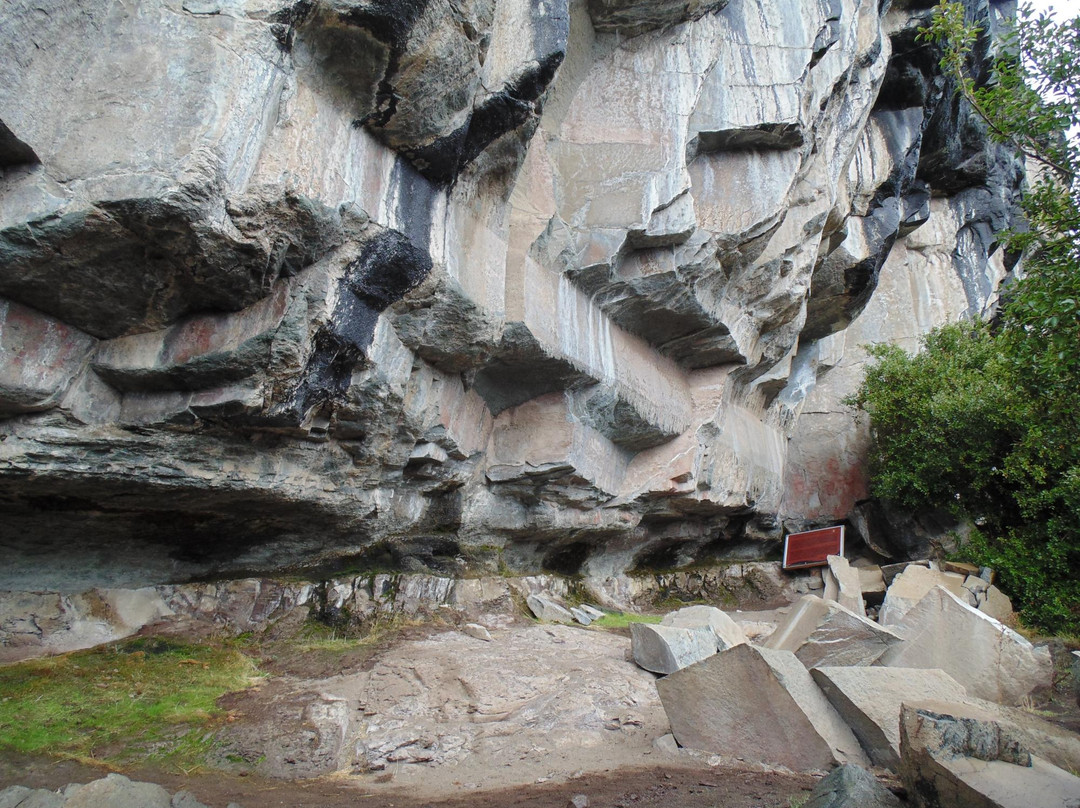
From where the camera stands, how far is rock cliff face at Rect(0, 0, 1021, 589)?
17.0 ft

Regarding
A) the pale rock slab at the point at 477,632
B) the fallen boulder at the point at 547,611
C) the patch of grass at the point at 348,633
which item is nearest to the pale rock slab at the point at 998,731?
the pale rock slab at the point at 477,632

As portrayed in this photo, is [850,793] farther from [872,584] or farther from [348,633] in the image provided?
[872,584]

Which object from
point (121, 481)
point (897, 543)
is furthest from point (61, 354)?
point (897, 543)

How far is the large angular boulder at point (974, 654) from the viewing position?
22.3 feet

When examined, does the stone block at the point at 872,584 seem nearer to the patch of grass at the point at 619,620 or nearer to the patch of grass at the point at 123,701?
the patch of grass at the point at 619,620

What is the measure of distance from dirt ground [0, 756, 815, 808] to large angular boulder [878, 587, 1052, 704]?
2.94 meters

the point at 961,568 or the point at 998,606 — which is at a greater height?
the point at 961,568

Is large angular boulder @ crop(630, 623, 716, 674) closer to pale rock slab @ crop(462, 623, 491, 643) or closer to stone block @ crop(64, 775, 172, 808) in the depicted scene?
pale rock slab @ crop(462, 623, 491, 643)

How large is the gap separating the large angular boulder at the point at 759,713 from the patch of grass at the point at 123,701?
3.78m

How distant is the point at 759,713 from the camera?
17.0ft

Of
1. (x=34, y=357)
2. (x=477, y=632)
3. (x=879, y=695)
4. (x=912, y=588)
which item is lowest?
(x=477, y=632)

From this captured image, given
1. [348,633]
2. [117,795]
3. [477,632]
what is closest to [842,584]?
[477,632]

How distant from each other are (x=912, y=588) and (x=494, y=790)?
29.8 ft

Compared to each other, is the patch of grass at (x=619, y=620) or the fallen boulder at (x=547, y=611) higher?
the fallen boulder at (x=547, y=611)
